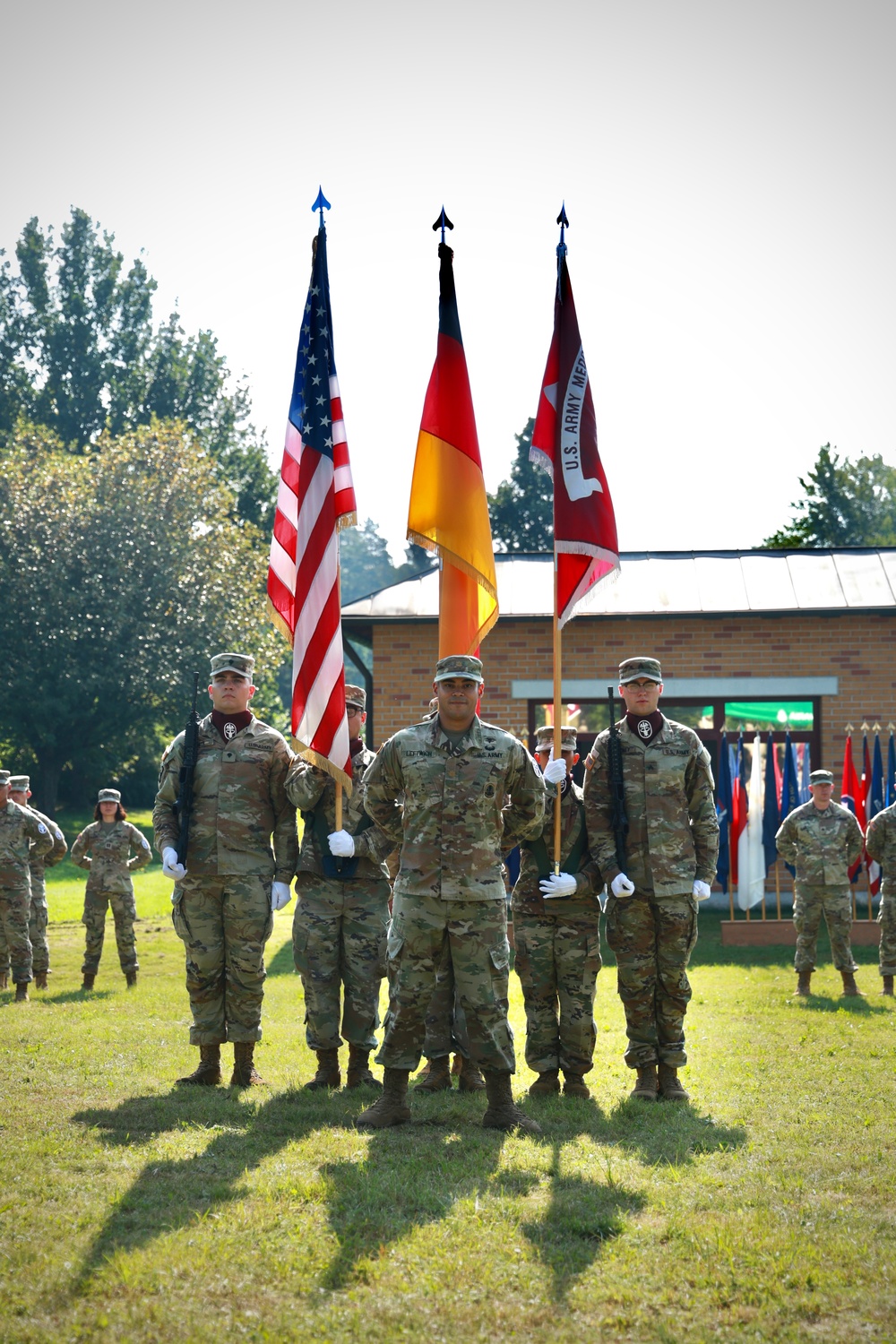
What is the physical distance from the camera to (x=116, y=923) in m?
12.6

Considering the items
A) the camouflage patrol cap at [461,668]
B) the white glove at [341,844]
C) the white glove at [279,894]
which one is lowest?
the white glove at [279,894]

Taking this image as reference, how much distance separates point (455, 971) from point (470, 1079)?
1.39 metres

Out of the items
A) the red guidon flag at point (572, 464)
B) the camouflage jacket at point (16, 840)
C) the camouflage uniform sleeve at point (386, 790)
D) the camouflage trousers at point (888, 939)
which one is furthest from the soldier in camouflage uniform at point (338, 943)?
the camouflage trousers at point (888, 939)

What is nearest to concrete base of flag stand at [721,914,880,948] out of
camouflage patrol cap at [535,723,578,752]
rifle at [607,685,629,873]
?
camouflage patrol cap at [535,723,578,752]

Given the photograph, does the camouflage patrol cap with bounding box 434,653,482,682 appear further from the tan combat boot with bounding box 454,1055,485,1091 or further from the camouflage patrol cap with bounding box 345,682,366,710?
the tan combat boot with bounding box 454,1055,485,1091

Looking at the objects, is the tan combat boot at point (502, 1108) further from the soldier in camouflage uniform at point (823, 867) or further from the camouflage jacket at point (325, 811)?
the soldier in camouflage uniform at point (823, 867)

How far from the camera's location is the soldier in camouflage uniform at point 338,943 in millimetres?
7285

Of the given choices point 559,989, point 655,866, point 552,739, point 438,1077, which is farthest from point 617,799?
point 438,1077

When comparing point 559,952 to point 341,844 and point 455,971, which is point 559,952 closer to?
point 455,971

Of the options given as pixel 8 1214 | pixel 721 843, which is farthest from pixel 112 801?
pixel 8 1214

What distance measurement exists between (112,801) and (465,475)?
6728mm

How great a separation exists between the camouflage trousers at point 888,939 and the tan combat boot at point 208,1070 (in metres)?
6.71

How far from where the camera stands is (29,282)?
5625 cm

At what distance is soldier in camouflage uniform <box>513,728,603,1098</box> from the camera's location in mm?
7152
